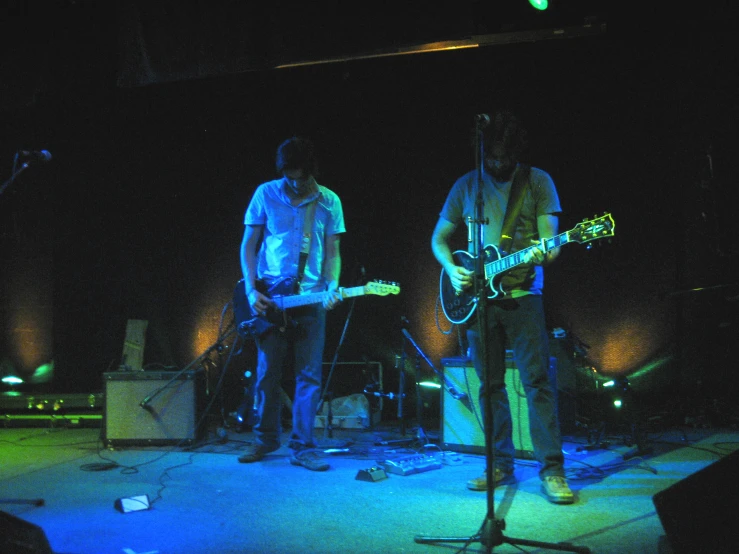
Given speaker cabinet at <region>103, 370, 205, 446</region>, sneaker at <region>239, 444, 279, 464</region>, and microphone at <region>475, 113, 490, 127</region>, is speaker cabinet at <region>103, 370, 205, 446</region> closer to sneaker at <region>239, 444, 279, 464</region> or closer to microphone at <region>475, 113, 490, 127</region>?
sneaker at <region>239, 444, 279, 464</region>

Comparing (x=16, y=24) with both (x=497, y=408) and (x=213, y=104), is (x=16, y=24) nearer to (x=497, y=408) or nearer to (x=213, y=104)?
(x=213, y=104)

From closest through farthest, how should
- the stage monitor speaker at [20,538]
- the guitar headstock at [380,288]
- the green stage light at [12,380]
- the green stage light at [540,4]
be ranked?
1. the stage monitor speaker at [20,538]
2. the guitar headstock at [380,288]
3. the green stage light at [540,4]
4. the green stage light at [12,380]

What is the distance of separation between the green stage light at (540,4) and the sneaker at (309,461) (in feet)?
13.2

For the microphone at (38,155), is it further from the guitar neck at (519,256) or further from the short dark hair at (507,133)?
the guitar neck at (519,256)

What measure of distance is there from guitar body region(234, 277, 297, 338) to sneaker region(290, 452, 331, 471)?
935mm

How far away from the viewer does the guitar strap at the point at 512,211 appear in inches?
164

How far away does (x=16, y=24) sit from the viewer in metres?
6.93

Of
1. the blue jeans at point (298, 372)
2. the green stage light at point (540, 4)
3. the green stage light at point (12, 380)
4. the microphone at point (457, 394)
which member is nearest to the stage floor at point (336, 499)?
the blue jeans at point (298, 372)

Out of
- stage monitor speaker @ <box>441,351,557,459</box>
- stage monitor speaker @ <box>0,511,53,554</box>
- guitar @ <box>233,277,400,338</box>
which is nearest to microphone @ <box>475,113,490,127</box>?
guitar @ <box>233,277,400,338</box>

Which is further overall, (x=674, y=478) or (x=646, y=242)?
(x=646, y=242)

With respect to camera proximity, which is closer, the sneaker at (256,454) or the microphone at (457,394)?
the sneaker at (256,454)

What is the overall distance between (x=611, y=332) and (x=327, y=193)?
3155mm

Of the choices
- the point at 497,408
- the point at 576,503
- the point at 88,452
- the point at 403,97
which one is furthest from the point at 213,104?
the point at 576,503

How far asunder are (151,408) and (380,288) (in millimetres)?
2335
